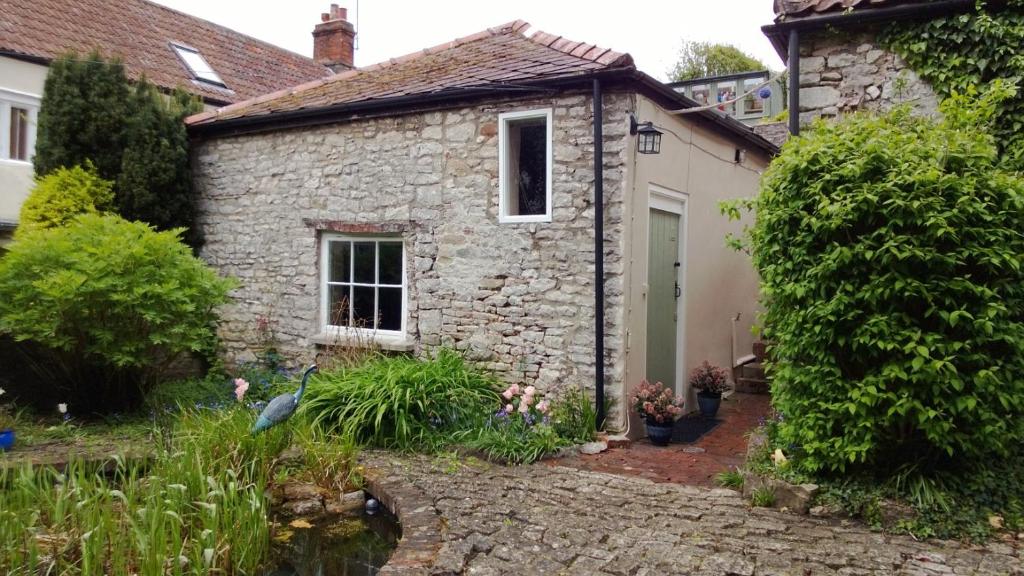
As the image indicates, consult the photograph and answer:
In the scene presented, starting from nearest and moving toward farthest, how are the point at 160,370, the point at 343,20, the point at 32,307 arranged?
the point at 32,307 < the point at 160,370 < the point at 343,20

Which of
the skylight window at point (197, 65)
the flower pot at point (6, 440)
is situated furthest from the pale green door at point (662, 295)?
the skylight window at point (197, 65)

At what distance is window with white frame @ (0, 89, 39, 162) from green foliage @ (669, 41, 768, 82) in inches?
1038

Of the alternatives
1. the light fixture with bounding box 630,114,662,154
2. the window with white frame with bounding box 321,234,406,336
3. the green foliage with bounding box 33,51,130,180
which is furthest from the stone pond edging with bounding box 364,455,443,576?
the green foliage with bounding box 33,51,130,180

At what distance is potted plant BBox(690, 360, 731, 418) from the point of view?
27.7 ft

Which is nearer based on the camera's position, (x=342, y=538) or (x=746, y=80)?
(x=342, y=538)

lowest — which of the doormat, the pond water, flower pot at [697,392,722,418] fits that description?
the pond water

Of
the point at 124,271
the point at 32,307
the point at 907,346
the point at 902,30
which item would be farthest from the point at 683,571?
the point at 32,307

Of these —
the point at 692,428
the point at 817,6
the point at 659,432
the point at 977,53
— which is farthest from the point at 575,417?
the point at 977,53

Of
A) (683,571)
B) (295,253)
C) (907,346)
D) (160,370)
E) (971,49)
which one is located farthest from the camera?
(295,253)

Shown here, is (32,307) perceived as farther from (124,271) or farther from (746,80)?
(746,80)

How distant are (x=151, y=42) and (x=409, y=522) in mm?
12431

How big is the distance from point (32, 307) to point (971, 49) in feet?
29.9

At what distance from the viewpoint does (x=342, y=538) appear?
16.6 ft

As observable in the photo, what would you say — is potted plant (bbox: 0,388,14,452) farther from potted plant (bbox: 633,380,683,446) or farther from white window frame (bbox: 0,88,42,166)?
potted plant (bbox: 633,380,683,446)
